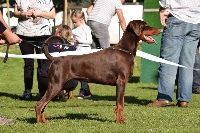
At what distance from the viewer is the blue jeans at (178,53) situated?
31.1ft

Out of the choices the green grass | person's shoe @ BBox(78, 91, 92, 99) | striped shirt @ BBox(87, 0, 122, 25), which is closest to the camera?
the green grass

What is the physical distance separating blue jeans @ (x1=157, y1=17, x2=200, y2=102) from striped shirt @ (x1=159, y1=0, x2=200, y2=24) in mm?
75

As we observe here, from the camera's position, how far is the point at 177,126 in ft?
23.7

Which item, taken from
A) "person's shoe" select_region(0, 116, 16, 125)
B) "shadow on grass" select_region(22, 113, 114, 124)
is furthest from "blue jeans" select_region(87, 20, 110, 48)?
"person's shoe" select_region(0, 116, 16, 125)

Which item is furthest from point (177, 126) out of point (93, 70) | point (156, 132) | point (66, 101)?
point (66, 101)

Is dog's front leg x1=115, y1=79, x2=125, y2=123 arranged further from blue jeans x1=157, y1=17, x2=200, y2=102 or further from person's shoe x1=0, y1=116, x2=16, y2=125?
blue jeans x1=157, y1=17, x2=200, y2=102

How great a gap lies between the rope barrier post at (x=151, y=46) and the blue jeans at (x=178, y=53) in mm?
4262

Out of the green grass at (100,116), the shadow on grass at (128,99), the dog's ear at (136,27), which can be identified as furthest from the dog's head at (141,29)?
the shadow on grass at (128,99)

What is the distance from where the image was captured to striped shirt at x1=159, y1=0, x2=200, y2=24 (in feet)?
30.8

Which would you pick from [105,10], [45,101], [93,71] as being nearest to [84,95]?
[105,10]

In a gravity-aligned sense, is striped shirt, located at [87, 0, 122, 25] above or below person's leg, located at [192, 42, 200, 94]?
above

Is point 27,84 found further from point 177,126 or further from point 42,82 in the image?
point 177,126

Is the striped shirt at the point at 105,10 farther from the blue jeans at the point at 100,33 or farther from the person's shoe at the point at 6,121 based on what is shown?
the person's shoe at the point at 6,121

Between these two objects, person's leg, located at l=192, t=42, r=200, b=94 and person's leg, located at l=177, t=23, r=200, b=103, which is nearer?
person's leg, located at l=177, t=23, r=200, b=103
